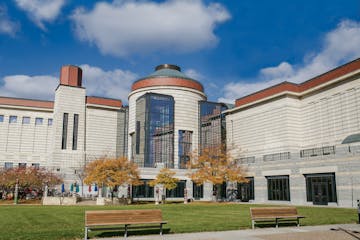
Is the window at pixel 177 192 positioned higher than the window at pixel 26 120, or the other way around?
the window at pixel 26 120

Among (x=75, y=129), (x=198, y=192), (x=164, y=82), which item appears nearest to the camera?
(x=198, y=192)

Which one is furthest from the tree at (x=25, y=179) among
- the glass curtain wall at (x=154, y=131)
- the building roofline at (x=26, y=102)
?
the building roofline at (x=26, y=102)

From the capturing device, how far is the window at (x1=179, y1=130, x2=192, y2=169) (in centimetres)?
6819

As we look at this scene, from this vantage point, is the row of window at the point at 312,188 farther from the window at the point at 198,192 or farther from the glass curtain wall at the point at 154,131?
the glass curtain wall at the point at 154,131

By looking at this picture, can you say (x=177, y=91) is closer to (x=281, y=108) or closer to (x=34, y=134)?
(x=281, y=108)

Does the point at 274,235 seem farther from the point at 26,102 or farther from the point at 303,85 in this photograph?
the point at 26,102

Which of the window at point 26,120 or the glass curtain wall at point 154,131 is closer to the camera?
the glass curtain wall at point 154,131

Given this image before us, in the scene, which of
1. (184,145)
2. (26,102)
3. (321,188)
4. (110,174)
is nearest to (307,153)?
(321,188)

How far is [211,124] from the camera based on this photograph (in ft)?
235

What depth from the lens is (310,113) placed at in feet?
183

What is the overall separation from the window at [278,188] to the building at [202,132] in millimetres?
125

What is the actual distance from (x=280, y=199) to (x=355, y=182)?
449 inches

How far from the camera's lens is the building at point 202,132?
141 ft

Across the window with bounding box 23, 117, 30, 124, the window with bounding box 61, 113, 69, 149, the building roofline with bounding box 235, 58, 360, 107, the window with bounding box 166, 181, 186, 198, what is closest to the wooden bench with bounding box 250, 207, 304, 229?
the building roofline with bounding box 235, 58, 360, 107
